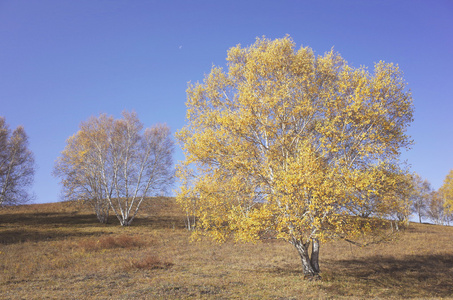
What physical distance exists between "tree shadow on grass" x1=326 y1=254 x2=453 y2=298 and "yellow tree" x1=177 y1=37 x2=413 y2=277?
2260 millimetres

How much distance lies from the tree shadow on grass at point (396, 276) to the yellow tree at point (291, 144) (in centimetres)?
226

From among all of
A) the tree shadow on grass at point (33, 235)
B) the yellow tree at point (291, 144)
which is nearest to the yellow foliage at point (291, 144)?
the yellow tree at point (291, 144)

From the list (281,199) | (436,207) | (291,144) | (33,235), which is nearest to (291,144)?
(291,144)

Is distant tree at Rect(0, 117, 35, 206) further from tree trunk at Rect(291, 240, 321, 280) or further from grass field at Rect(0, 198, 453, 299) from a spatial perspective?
tree trunk at Rect(291, 240, 321, 280)

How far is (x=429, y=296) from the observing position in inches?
514

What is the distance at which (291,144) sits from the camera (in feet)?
45.9

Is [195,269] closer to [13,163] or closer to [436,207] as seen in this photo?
[13,163]

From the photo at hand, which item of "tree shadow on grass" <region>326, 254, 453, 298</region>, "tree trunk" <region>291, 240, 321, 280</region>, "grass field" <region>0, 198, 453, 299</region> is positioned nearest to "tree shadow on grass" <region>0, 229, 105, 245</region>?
"grass field" <region>0, 198, 453, 299</region>

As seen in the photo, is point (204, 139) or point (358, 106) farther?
point (204, 139)

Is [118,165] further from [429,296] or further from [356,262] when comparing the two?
[429,296]

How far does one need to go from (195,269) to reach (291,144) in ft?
31.5

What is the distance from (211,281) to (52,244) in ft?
61.8

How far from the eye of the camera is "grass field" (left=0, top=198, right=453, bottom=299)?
12.3 metres

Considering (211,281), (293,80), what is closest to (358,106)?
(293,80)
